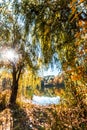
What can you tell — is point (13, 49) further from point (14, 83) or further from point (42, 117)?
point (42, 117)

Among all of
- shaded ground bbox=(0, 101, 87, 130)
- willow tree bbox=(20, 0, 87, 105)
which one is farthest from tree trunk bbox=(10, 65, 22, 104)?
willow tree bbox=(20, 0, 87, 105)

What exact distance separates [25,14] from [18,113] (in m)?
4.97

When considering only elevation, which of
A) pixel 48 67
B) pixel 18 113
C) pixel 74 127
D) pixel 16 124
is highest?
pixel 48 67

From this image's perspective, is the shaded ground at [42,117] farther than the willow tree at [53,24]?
Answer: No

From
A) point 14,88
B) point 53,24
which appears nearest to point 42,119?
point 14,88

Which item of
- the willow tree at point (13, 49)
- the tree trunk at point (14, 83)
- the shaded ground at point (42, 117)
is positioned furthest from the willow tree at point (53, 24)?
the tree trunk at point (14, 83)

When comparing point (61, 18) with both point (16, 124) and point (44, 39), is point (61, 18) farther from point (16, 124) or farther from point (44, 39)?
point (16, 124)

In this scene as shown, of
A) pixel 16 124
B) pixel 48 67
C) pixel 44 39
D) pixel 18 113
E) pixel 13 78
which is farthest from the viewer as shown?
pixel 13 78

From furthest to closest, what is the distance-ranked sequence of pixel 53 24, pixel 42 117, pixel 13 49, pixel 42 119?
pixel 13 49, pixel 42 117, pixel 42 119, pixel 53 24

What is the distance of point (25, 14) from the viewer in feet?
21.5

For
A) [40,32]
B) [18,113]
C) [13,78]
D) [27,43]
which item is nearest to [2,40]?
[27,43]

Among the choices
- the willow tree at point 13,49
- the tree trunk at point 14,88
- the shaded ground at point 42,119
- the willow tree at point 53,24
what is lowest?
the shaded ground at point 42,119

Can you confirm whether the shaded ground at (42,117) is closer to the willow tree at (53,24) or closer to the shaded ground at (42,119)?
the shaded ground at (42,119)

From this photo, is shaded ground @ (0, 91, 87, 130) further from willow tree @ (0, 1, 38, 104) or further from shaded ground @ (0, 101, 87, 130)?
willow tree @ (0, 1, 38, 104)
